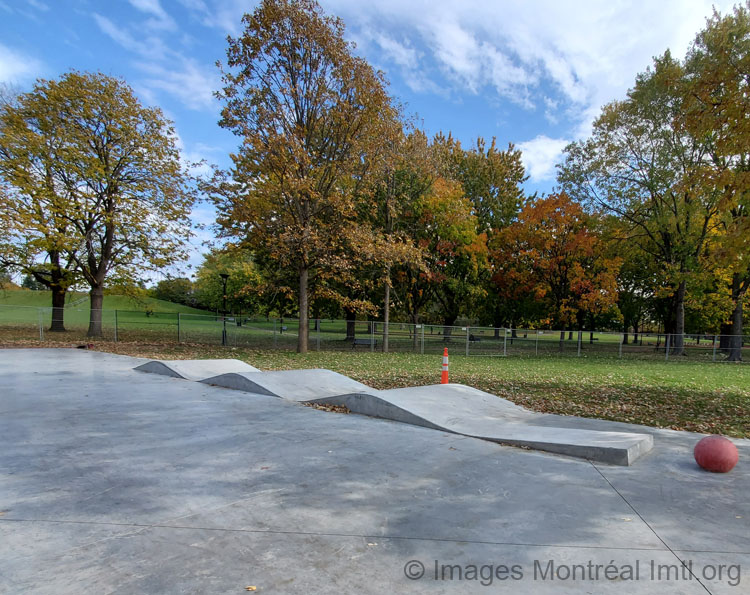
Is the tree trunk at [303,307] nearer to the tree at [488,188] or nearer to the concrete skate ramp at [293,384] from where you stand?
the concrete skate ramp at [293,384]

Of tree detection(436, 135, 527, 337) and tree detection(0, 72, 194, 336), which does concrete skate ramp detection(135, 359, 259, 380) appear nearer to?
tree detection(0, 72, 194, 336)

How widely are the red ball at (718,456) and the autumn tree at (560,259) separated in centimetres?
2478

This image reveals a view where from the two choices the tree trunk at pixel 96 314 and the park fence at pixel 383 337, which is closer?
the tree trunk at pixel 96 314

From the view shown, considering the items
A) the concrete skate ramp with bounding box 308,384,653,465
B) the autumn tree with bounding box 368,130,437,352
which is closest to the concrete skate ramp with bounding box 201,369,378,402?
the concrete skate ramp with bounding box 308,384,653,465

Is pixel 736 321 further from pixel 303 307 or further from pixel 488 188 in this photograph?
pixel 303 307

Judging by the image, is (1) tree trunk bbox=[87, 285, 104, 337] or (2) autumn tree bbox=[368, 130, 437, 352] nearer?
(2) autumn tree bbox=[368, 130, 437, 352]

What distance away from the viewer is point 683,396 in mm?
10188

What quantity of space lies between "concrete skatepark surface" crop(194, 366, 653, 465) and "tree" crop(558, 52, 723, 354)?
67.6ft

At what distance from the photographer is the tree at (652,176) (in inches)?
906

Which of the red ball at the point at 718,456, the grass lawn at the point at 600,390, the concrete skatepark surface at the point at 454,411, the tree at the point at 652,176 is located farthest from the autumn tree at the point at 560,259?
the red ball at the point at 718,456

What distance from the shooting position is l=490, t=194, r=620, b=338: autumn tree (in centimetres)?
2789

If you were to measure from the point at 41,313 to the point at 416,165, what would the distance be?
67.3 ft

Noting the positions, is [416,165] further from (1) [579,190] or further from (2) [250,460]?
(2) [250,460]

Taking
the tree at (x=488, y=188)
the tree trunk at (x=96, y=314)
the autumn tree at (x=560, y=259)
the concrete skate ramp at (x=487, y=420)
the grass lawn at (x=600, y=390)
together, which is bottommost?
the grass lawn at (x=600, y=390)
